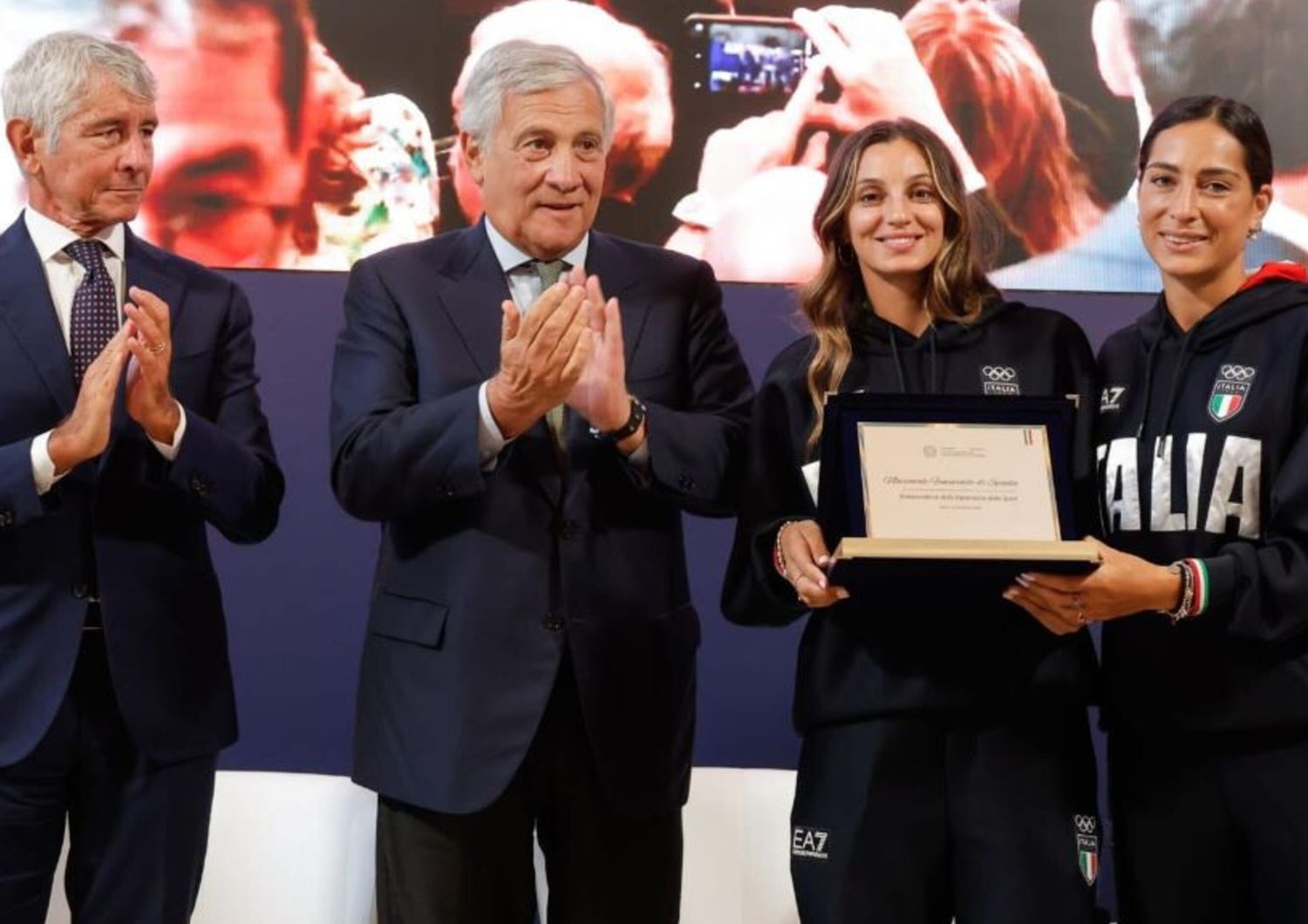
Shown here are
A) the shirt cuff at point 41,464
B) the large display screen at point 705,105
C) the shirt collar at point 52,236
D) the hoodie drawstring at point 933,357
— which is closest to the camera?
the shirt cuff at point 41,464

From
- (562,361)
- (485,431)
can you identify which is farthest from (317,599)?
(562,361)

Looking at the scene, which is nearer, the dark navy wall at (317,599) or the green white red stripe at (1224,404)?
the green white red stripe at (1224,404)

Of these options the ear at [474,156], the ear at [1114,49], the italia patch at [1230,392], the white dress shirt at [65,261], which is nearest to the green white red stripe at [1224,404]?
the italia patch at [1230,392]

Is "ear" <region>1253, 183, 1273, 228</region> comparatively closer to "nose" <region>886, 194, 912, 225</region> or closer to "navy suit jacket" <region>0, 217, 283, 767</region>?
"nose" <region>886, 194, 912, 225</region>

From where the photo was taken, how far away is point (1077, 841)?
2.33 meters

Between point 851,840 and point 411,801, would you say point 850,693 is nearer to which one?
point 851,840

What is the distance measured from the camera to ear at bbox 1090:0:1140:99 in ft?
13.5

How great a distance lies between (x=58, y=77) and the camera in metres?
2.57

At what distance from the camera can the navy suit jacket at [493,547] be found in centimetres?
241

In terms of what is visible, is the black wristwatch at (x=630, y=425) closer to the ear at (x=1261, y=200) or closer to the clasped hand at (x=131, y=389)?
the clasped hand at (x=131, y=389)

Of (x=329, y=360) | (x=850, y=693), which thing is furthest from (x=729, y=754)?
(x=850, y=693)

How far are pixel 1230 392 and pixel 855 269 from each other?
63 centimetres

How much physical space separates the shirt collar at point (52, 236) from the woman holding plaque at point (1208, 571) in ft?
5.06

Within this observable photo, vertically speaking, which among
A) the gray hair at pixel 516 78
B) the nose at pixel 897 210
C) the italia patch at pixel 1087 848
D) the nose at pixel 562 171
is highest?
the gray hair at pixel 516 78
